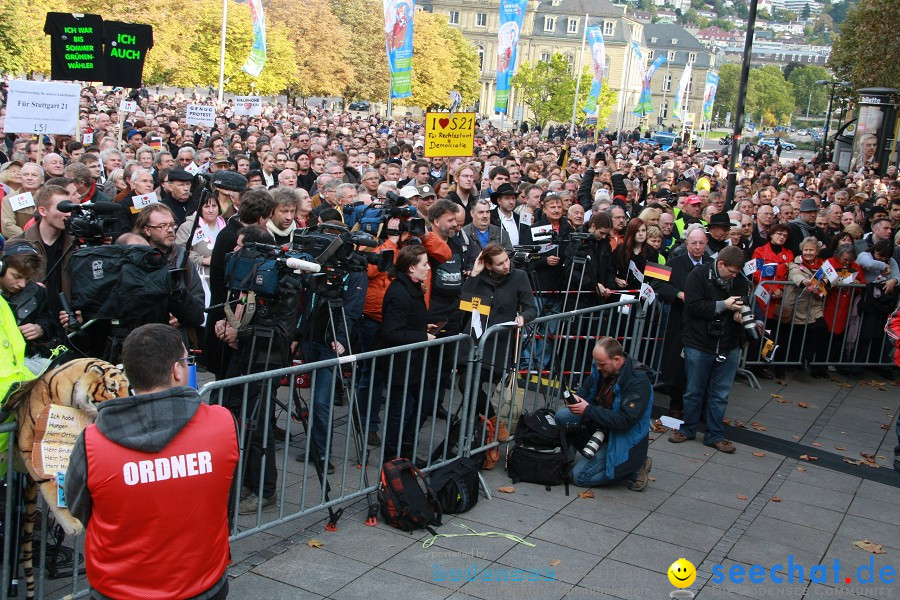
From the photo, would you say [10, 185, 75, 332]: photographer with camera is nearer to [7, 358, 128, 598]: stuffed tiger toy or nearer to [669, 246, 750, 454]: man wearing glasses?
[7, 358, 128, 598]: stuffed tiger toy

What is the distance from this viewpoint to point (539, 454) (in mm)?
7340

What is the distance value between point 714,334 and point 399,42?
1757 cm

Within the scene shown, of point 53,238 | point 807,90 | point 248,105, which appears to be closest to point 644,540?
point 53,238

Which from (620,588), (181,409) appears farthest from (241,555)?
(181,409)

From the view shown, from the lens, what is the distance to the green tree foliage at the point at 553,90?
7369 cm

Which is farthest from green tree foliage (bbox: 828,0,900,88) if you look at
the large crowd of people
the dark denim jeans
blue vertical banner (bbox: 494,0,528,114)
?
the dark denim jeans

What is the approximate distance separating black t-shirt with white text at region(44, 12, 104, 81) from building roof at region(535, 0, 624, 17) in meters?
122

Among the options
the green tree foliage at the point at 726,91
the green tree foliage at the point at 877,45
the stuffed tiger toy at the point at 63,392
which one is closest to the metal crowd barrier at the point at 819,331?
the stuffed tiger toy at the point at 63,392

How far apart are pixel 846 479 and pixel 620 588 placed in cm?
340

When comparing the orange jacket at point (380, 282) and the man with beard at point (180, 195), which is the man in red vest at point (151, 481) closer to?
the orange jacket at point (380, 282)

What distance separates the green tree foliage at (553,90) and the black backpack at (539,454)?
66342 mm

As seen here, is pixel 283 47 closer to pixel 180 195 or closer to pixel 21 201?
pixel 180 195

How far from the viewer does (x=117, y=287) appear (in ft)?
18.5

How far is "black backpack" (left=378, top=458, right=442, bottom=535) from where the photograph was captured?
6262 mm
